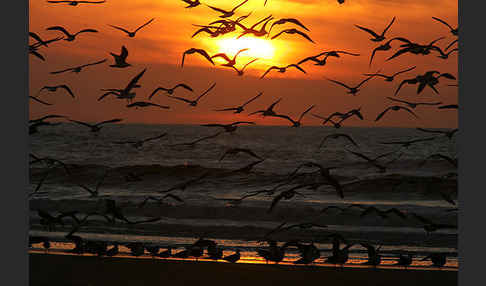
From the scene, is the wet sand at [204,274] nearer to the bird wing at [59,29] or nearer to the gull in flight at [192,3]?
the bird wing at [59,29]

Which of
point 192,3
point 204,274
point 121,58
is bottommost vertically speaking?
point 204,274

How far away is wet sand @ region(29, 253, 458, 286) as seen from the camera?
28.7ft

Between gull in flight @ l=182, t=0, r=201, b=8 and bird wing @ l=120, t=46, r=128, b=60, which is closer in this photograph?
gull in flight @ l=182, t=0, r=201, b=8

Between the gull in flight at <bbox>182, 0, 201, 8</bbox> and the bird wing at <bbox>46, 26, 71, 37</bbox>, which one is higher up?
the gull in flight at <bbox>182, 0, 201, 8</bbox>

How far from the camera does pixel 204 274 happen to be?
9141 millimetres

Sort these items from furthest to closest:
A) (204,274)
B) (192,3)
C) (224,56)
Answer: (224,56)
(204,274)
(192,3)

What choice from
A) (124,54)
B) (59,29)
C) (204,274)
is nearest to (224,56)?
(124,54)

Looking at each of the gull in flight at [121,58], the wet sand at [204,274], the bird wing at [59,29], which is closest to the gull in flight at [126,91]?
the gull in flight at [121,58]

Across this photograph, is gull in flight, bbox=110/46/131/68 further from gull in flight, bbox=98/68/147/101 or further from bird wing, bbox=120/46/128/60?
gull in flight, bbox=98/68/147/101

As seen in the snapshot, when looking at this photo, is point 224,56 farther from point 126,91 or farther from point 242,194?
point 242,194

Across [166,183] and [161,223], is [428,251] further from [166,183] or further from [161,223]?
[166,183]

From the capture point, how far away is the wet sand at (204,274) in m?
8.74

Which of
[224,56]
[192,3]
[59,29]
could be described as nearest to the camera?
[59,29]

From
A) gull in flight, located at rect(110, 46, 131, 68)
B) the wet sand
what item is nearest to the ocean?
the wet sand
